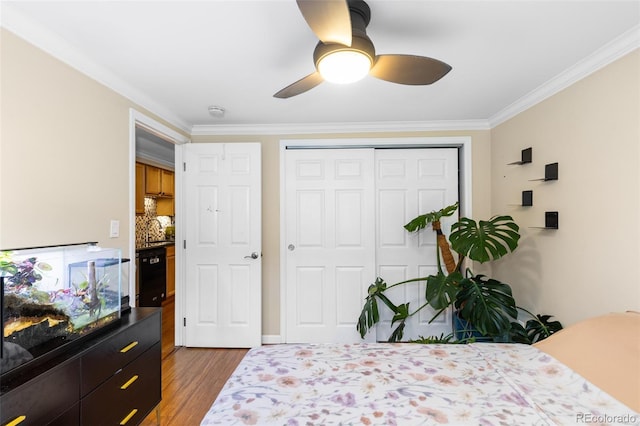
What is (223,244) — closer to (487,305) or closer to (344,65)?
(344,65)

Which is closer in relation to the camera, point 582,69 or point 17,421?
point 17,421

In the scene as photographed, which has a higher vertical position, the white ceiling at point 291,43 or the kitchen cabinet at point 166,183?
the white ceiling at point 291,43

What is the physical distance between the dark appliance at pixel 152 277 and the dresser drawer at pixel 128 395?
241 cm

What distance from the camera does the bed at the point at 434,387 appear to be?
3.60 feet

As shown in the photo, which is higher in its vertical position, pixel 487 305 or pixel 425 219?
pixel 425 219

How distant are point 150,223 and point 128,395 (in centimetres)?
384

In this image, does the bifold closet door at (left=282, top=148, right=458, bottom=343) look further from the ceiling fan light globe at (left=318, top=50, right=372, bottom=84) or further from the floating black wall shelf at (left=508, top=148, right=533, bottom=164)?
the ceiling fan light globe at (left=318, top=50, right=372, bottom=84)

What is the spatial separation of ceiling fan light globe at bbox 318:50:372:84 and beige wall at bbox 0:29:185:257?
1463 mm

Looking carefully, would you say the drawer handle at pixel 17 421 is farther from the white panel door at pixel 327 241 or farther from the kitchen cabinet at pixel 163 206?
the kitchen cabinet at pixel 163 206

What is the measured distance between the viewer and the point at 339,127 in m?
3.06

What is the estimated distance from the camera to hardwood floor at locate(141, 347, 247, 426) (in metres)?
1.99

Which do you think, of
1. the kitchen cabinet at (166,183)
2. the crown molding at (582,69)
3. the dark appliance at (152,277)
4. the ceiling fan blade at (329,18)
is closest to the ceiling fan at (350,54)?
the ceiling fan blade at (329,18)

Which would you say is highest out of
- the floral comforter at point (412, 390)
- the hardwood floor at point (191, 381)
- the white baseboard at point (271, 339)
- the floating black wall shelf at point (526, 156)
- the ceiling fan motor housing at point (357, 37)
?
the ceiling fan motor housing at point (357, 37)

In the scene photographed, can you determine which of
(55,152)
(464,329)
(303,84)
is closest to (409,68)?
(303,84)
